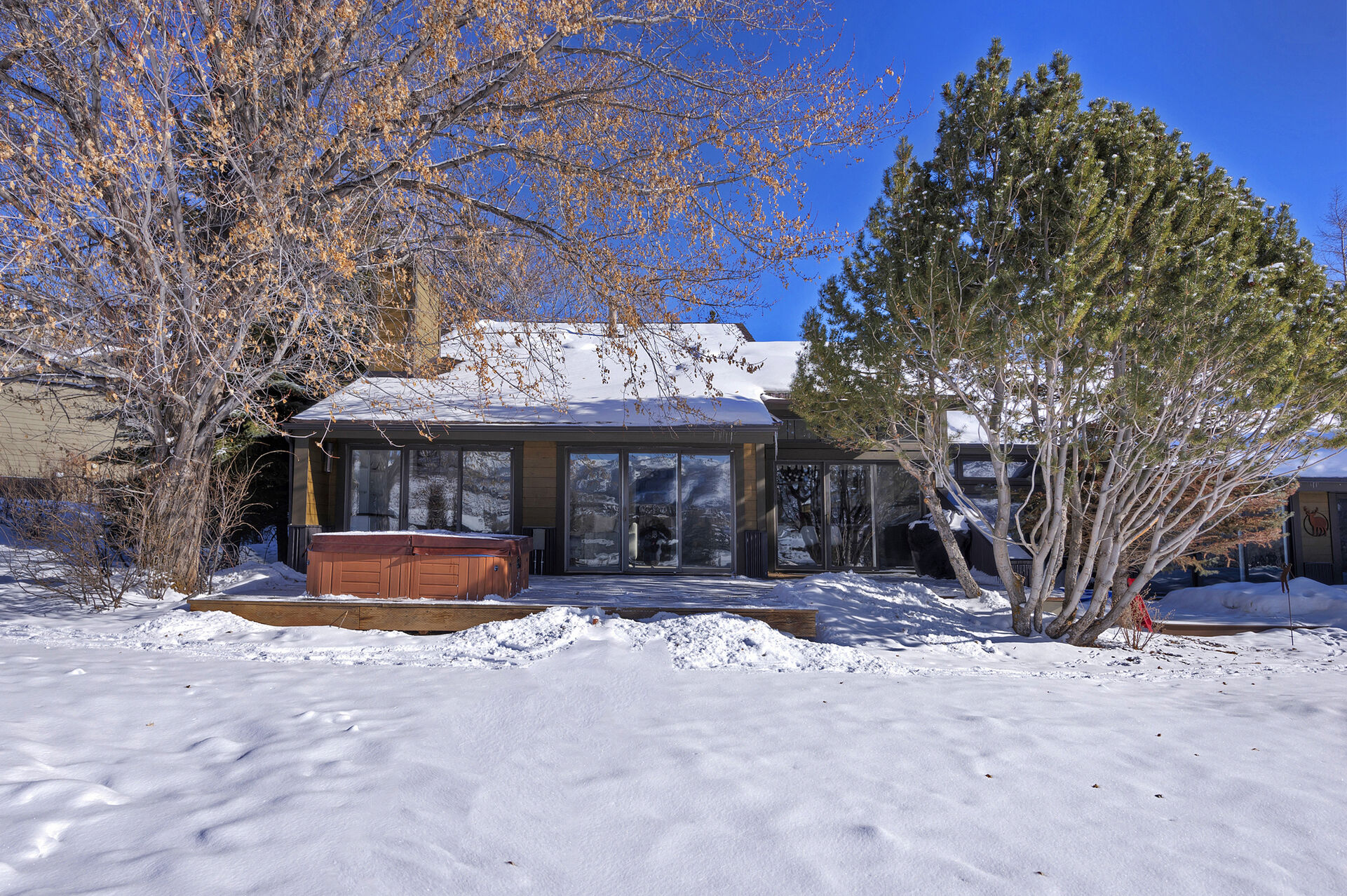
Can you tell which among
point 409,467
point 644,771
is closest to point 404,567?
point 409,467

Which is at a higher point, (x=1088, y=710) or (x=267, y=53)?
(x=267, y=53)

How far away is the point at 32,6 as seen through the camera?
22.1ft

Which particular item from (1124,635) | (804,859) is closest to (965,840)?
(804,859)

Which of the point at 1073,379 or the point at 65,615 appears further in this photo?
the point at 65,615

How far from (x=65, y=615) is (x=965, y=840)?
27.0ft

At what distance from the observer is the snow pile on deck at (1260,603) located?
9.91 meters

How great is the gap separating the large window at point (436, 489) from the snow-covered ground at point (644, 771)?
19.2 feet

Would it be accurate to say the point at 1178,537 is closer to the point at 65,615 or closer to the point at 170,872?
the point at 170,872

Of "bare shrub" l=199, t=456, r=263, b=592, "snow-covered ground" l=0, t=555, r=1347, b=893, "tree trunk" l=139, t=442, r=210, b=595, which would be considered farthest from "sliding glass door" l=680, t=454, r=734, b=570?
"tree trunk" l=139, t=442, r=210, b=595

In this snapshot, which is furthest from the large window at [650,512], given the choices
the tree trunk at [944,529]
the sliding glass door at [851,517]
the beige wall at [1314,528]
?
the beige wall at [1314,528]

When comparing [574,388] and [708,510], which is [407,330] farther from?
[708,510]

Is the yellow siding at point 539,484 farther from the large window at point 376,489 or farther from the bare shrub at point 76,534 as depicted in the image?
the bare shrub at point 76,534

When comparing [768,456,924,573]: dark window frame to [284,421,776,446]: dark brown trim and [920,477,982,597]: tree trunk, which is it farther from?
[920,477,982,597]: tree trunk

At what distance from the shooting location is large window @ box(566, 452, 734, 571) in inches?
466
